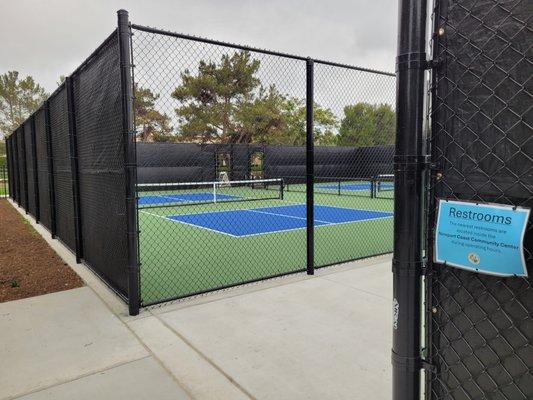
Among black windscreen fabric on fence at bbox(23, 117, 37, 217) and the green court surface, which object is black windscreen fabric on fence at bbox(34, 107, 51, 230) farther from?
the green court surface

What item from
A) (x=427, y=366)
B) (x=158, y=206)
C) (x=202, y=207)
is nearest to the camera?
(x=427, y=366)

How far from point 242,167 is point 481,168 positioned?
2030cm

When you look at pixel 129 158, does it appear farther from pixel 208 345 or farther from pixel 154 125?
pixel 154 125

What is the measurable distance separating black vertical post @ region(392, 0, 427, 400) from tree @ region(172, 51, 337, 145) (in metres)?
25.0

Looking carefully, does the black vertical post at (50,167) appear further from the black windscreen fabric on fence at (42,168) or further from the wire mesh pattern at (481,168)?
the wire mesh pattern at (481,168)

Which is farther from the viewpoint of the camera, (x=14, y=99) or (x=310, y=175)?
(x=14, y=99)

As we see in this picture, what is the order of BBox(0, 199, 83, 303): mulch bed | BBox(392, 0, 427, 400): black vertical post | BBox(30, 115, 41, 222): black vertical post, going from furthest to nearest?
BBox(30, 115, 41, 222): black vertical post < BBox(0, 199, 83, 303): mulch bed < BBox(392, 0, 427, 400): black vertical post

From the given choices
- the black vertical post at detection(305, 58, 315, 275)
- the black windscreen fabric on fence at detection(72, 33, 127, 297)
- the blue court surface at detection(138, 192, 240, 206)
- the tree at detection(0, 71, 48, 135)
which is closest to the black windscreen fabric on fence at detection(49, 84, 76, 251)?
the black windscreen fabric on fence at detection(72, 33, 127, 297)

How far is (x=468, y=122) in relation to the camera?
43.0 inches

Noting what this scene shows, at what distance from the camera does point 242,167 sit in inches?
835

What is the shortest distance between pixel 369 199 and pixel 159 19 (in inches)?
422

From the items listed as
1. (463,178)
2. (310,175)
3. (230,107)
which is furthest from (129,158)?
(230,107)

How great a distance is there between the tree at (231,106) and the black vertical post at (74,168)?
20264 mm

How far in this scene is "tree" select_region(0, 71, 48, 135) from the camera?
149 ft
